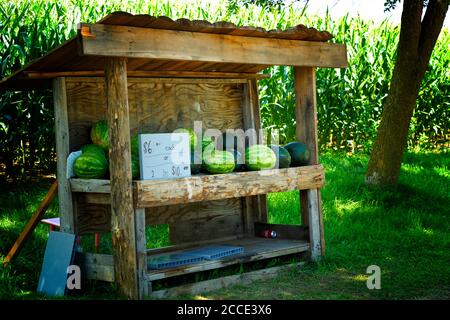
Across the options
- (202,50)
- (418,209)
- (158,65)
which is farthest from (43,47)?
(418,209)

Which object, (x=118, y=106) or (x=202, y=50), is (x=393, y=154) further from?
(x=118, y=106)

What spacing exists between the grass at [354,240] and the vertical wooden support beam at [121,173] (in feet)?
0.95

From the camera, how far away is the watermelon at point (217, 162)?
225 inches

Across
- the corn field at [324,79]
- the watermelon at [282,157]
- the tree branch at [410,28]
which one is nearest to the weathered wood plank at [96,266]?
the watermelon at [282,157]

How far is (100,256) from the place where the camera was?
539 centimetres

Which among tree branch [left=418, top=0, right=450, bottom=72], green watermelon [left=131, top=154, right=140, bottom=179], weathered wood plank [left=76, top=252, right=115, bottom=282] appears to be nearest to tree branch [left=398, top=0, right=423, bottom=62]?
tree branch [left=418, top=0, right=450, bottom=72]

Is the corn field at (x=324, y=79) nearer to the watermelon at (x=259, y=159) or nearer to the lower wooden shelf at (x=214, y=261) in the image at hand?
the lower wooden shelf at (x=214, y=261)

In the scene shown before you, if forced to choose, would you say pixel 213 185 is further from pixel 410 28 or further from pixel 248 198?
pixel 410 28

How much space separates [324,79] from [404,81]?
4.10 m

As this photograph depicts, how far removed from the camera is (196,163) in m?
5.79

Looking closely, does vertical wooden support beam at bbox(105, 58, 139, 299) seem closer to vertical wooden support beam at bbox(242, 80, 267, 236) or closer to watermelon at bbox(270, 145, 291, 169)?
watermelon at bbox(270, 145, 291, 169)

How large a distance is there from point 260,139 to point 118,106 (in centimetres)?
231

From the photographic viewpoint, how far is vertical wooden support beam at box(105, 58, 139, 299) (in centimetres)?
501

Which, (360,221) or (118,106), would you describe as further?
(360,221)
